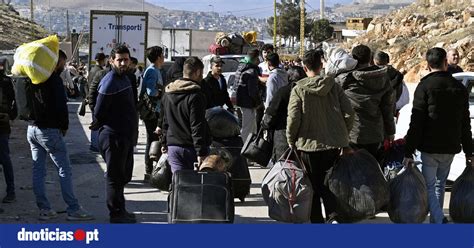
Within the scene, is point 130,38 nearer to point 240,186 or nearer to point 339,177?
point 240,186

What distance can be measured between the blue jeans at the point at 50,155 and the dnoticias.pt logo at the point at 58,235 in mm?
3029

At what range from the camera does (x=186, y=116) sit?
311 inches

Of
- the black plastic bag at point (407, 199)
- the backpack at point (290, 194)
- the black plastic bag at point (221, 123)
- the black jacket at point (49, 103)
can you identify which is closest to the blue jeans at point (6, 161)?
the black jacket at point (49, 103)

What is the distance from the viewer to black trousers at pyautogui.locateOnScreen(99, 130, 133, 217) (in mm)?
8570

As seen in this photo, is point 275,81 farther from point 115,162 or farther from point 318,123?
point 318,123

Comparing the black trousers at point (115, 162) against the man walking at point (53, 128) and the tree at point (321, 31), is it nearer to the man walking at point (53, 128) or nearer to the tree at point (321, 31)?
the man walking at point (53, 128)

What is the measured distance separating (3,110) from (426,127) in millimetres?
4766

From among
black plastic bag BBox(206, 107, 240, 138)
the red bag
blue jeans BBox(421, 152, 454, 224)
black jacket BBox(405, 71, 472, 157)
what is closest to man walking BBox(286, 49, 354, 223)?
black jacket BBox(405, 71, 472, 157)

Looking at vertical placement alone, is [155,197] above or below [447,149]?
below

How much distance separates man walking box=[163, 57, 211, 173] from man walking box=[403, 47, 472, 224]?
1915 millimetres

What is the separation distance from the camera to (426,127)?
7.91 meters

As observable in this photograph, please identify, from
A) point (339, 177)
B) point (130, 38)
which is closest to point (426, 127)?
point (339, 177)

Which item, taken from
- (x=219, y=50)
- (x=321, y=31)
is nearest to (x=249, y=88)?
(x=219, y=50)

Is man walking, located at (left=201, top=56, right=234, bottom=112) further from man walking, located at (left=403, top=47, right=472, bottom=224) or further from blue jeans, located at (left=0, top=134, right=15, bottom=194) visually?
man walking, located at (left=403, top=47, right=472, bottom=224)
